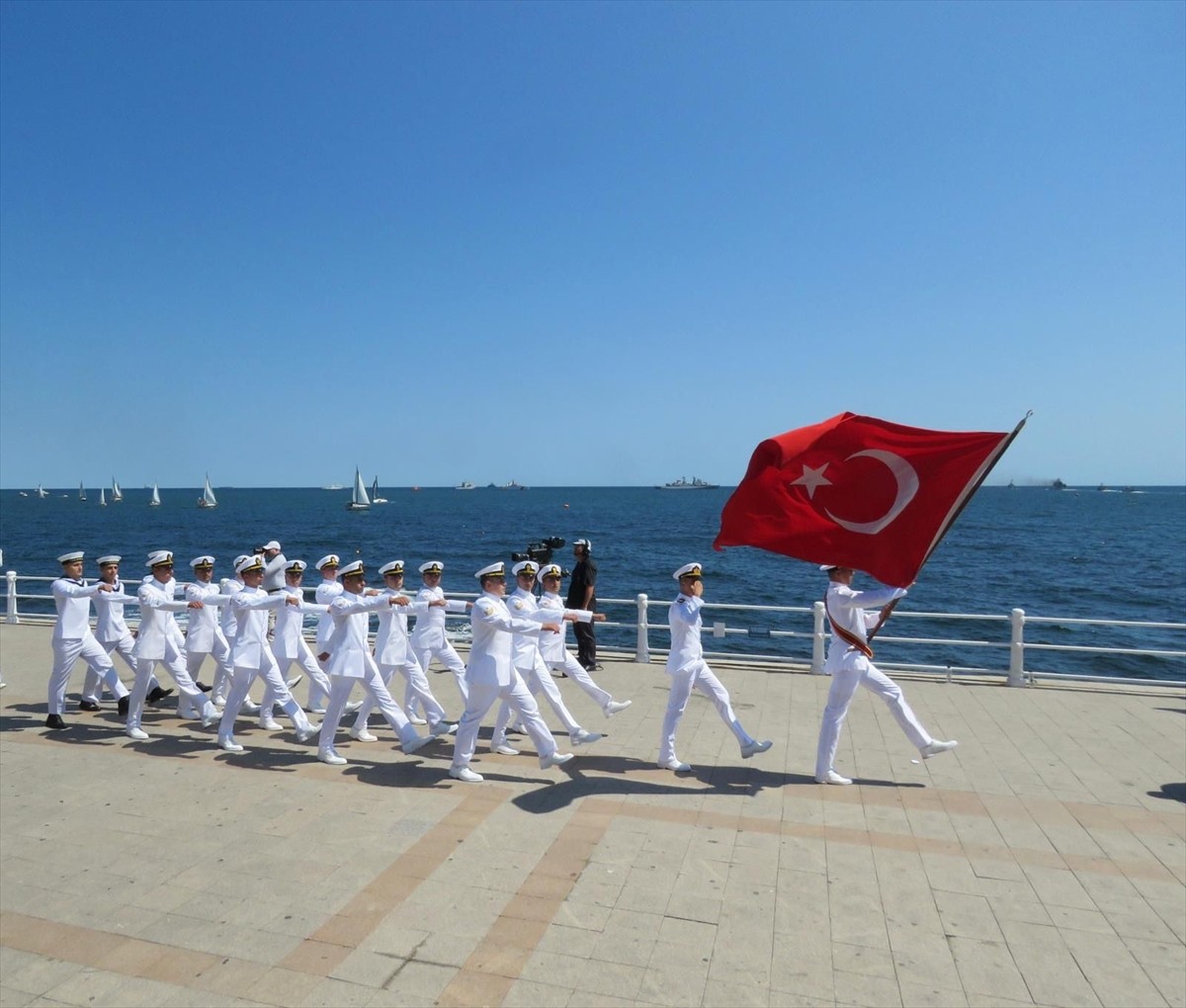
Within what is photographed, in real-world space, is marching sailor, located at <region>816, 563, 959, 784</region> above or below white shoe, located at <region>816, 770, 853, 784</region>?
above

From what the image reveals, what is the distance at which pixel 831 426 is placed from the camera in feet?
24.3

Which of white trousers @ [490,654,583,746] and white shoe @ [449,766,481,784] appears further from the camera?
white trousers @ [490,654,583,746]

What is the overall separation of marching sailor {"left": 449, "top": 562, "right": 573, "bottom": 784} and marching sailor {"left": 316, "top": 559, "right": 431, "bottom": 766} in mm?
899

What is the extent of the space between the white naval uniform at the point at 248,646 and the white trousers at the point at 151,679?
0.99 metres

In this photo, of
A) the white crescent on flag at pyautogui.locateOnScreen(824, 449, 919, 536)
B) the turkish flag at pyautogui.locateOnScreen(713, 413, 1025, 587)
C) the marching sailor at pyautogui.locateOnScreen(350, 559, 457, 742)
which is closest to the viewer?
the turkish flag at pyautogui.locateOnScreen(713, 413, 1025, 587)

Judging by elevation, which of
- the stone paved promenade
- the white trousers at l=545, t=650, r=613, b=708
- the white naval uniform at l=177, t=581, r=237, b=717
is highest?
the white naval uniform at l=177, t=581, r=237, b=717

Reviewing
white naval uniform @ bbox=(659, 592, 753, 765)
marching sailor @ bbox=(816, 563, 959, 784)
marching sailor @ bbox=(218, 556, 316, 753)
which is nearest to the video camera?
white naval uniform @ bbox=(659, 592, 753, 765)

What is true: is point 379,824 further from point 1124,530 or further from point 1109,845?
point 1124,530

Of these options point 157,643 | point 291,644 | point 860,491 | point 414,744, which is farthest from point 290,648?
point 860,491

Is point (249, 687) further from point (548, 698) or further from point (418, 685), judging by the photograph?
point (548, 698)

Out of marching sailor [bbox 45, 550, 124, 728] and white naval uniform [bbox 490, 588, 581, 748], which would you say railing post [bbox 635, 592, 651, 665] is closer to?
white naval uniform [bbox 490, 588, 581, 748]

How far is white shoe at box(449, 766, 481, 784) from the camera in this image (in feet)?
25.3

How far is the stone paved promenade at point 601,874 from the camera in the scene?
15.1 ft

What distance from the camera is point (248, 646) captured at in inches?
339
